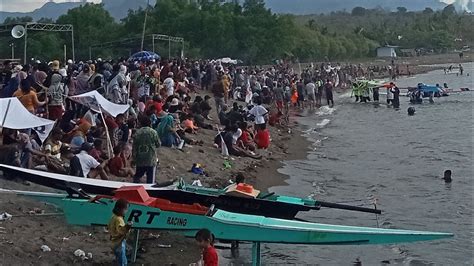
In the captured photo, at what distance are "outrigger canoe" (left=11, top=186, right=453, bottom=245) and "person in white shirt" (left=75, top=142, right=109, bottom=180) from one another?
2.47 meters

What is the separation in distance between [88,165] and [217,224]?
4.06m

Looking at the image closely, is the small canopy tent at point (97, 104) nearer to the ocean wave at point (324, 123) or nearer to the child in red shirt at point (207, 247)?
the child in red shirt at point (207, 247)

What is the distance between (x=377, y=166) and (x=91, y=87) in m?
9.09

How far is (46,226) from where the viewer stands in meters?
12.0

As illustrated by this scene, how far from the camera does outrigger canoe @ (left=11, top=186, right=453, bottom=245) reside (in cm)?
1117

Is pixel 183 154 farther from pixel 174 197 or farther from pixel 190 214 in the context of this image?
pixel 190 214

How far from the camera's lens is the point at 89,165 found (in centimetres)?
1444

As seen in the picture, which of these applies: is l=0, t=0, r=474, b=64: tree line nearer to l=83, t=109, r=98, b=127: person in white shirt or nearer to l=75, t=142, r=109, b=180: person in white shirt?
l=83, t=109, r=98, b=127: person in white shirt

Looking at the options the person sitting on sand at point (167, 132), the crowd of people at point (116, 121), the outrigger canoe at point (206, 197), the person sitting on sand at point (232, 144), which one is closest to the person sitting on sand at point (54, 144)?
the crowd of people at point (116, 121)

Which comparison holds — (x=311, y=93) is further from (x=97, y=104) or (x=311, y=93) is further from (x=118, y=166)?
(x=118, y=166)

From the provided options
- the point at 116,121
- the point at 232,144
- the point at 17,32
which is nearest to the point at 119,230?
the point at 116,121

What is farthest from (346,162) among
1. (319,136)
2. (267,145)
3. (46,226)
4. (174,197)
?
(46,226)

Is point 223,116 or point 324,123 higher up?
point 223,116

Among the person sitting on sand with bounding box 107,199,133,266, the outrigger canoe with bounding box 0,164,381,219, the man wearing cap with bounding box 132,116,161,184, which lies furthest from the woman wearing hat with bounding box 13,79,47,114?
the person sitting on sand with bounding box 107,199,133,266
